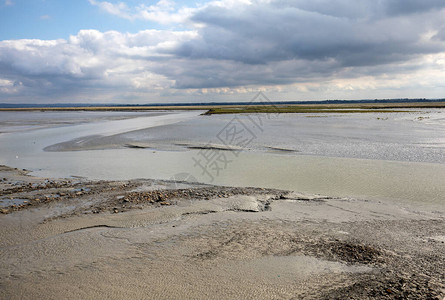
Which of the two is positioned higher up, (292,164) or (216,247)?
(292,164)

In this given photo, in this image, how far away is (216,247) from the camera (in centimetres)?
603

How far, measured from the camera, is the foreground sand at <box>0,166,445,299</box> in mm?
4625

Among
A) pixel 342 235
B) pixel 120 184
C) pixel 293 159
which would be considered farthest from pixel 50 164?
pixel 342 235

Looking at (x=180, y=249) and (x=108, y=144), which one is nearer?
(x=180, y=249)

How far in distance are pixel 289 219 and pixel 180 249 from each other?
2873 millimetres

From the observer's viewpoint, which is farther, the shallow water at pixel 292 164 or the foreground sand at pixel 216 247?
the shallow water at pixel 292 164

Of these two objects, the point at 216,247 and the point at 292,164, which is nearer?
the point at 216,247

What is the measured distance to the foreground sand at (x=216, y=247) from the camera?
4625 mm

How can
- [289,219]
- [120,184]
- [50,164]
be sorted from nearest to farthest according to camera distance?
[289,219] → [120,184] → [50,164]

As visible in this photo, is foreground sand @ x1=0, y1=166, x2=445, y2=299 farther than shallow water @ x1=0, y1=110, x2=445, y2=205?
No

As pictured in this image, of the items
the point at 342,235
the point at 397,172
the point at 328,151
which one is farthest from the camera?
the point at 328,151

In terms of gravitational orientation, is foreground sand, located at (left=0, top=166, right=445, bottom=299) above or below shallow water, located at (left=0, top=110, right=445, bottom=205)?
below

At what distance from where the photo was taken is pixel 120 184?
1088 cm

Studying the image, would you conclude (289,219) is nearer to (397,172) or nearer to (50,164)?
(397,172)
